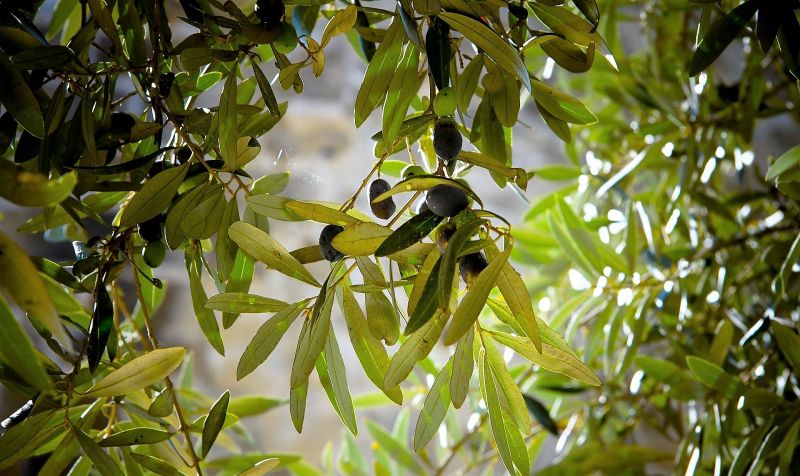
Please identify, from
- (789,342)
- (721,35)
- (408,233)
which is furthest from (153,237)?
(789,342)

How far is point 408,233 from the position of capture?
0.42 metres

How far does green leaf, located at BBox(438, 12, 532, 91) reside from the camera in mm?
438

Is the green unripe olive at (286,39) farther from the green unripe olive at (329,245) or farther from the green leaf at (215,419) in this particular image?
the green leaf at (215,419)

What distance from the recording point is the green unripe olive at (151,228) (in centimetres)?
52

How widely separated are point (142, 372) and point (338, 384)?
0.12 metres

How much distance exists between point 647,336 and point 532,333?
636 millimetres

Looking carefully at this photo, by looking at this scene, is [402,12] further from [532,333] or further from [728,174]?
[728,174]

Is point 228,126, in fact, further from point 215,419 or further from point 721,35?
point 721,35

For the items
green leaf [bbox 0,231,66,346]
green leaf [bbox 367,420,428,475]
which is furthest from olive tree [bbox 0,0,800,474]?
green leaf [bbox 367,420,428,475]

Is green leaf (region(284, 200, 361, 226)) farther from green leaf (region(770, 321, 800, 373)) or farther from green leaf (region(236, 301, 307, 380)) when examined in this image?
green leaf (region(770, 321, 800, 373))

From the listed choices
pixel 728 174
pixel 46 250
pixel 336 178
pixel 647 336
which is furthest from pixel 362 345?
pixel 46 250

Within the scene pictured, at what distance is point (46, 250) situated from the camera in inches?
67.9

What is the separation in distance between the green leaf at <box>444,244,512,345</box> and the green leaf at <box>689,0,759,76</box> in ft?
0.79

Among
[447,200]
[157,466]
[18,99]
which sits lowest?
[157,466]
